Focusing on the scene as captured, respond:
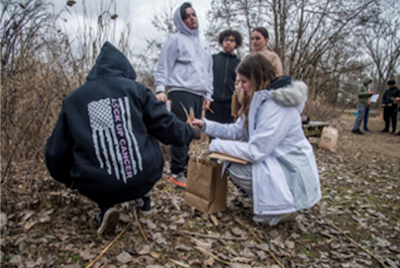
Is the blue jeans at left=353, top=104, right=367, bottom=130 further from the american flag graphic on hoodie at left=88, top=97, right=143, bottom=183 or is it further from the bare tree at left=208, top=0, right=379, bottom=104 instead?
the american flag graphic on hoodie at left=88, top=97, right=143, bottom=183

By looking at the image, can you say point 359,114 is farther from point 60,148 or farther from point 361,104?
point 60,148

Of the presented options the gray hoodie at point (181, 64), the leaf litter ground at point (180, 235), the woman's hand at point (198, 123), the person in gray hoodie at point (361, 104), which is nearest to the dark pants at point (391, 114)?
the person in gray hoodie at point (361, 104)

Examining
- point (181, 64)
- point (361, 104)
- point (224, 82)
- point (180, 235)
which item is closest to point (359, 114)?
point (361, 104)

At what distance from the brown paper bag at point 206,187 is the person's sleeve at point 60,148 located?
37.9 inches

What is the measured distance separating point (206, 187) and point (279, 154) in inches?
26.1

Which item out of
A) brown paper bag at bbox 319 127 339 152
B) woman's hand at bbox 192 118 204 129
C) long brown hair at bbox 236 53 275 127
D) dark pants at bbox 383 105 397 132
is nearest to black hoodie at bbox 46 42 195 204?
woman's hand at bbox 192 118 204 129

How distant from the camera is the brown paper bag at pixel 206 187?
2277 mm

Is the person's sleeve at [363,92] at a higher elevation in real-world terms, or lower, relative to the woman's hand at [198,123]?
lower

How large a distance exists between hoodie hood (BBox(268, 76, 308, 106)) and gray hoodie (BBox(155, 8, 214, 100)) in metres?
1.13

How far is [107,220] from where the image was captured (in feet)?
6.28

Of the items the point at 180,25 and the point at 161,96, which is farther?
the point at 180,25

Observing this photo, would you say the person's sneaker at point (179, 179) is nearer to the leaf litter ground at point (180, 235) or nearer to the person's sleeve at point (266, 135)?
the leaf litter ground at point (180, 235)

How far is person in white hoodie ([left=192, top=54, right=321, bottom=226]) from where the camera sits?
2117 millimetres

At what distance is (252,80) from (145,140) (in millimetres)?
1061
